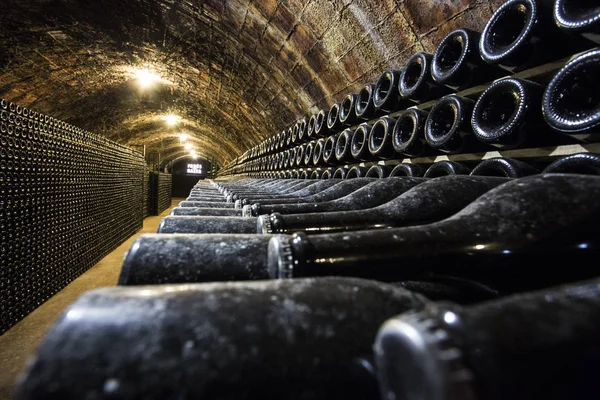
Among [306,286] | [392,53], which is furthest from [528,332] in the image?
[392,53]

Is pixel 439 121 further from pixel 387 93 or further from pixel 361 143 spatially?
pixel 361 143

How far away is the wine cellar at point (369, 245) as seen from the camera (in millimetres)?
344

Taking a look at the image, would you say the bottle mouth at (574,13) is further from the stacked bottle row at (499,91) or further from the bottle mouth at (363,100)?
the bottle mouth at (363,100)

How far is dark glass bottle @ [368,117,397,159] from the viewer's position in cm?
286

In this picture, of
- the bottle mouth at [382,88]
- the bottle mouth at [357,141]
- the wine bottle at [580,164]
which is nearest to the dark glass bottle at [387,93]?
the bottle mouth at [382,88]

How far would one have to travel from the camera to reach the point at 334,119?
4.34 metres

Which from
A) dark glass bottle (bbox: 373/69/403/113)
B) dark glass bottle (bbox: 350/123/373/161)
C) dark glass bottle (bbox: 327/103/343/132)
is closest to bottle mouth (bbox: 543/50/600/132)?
dark glass bottle (bbox: 373/69/403/113)

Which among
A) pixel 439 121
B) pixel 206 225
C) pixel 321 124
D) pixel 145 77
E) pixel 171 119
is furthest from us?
pixel 171 119

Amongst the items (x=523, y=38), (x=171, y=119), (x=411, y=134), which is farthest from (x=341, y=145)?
(x=171, y=119)

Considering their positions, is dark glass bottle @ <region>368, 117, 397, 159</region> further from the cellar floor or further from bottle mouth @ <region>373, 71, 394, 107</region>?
the cellar floor

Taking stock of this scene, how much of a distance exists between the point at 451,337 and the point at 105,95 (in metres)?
13.5

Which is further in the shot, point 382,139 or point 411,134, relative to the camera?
point 382,139

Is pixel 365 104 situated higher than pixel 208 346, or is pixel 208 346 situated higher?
pixel 365 104

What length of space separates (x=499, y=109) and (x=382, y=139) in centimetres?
118
